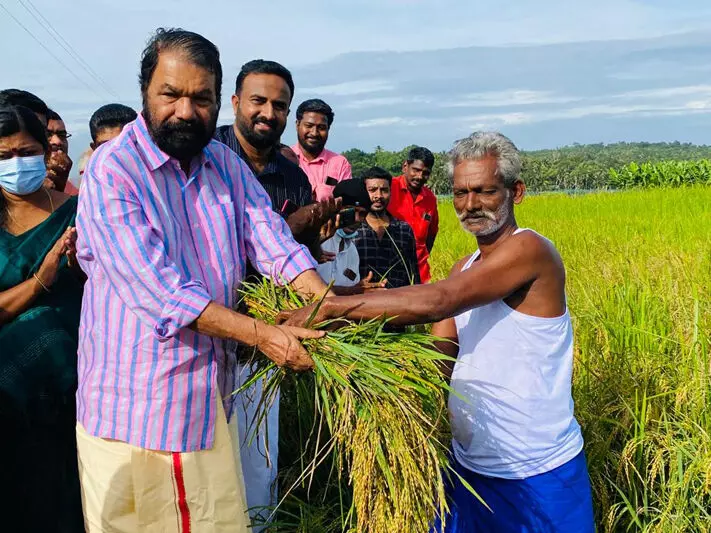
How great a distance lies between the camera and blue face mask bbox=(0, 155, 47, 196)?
2.60 metres

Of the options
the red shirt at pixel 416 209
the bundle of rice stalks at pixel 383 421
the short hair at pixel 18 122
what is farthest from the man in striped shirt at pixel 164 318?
the red shirt at pixel 416 209

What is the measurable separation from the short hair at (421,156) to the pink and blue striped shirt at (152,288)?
13.1ft

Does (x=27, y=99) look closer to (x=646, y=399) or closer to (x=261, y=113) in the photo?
(x=261, y=113)

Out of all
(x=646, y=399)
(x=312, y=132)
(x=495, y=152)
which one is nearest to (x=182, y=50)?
(x=495, y=152)

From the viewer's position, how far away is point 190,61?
1.89 meters

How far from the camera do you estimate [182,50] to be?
1.90m

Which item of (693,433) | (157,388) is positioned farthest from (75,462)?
(693,433)

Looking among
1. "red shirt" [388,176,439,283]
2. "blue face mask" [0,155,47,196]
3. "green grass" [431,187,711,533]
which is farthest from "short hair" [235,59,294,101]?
"red shirt" [388,176,439,283]

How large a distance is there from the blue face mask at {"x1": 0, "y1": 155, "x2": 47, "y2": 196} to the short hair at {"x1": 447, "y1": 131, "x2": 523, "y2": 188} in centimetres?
146

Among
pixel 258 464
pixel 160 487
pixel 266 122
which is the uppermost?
pixel 266 122

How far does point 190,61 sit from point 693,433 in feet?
7.74

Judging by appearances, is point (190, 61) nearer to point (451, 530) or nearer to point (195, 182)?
point (195, 182)

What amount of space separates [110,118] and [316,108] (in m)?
1.74

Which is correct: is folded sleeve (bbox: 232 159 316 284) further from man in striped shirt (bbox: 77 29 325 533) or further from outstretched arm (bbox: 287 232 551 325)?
outstretched arm (bbox: 287 232 551 325)
